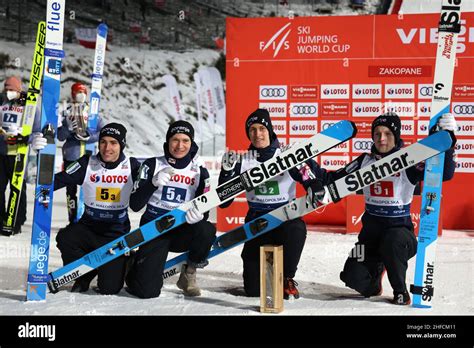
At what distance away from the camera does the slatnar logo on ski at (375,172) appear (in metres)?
3.87

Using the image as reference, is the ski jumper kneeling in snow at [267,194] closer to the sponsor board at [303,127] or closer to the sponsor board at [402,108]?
the sponsor board at [303,127]

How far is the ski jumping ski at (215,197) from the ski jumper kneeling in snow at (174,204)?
12cm

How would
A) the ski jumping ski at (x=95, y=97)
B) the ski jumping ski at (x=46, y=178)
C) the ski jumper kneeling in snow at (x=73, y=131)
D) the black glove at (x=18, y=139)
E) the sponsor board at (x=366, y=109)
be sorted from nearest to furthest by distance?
the ski jumping ski at (x=46, y=178)
the ski jumper kneeling in snow at (x=73, y=131)
the ski jumping ski at (x=95, y=97)
the black glove at (x=18, y=139)
the sponsor board at (x=366, y=109)

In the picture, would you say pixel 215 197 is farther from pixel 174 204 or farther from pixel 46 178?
pixel 46 178

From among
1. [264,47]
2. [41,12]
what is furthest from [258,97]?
[41,12]

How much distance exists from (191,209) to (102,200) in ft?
2.01

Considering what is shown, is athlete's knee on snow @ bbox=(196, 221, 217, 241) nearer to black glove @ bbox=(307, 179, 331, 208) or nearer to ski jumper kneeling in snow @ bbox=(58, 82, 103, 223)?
black glove @ bbox=(307, 179, 331, 208)

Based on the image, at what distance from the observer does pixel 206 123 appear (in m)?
14.5

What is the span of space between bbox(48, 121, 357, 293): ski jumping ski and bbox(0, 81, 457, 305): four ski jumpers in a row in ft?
0.25

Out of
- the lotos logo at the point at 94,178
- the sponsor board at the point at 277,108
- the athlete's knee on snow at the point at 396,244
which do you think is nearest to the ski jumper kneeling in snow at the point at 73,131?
the sponsor board at the point at 277,108

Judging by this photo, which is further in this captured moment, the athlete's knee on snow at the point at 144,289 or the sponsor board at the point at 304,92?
the sponsor board at the point at 304,92

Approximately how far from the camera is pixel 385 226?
425 centimetres

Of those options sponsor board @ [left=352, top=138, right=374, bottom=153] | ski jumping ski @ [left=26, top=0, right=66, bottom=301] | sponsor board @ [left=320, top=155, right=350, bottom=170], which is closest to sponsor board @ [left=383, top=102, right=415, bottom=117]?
sponsor board @ [left=352, top=138, right=374, bottom=153]

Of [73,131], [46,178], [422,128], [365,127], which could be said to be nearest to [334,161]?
[365,127]
